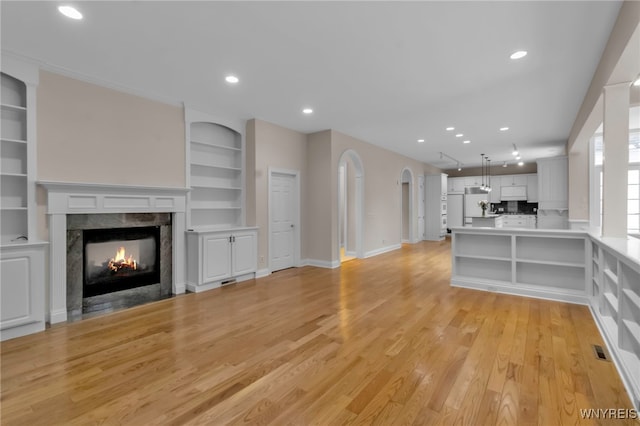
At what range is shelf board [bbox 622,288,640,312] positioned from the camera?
6.66ft

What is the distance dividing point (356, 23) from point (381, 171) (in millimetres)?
5612

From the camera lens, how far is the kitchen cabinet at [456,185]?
39.4ft

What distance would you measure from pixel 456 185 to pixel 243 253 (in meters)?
10.0

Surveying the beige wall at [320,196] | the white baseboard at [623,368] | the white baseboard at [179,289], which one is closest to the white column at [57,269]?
the white baseboard at [179,289]

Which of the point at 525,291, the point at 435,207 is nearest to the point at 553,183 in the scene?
the point at 435,207

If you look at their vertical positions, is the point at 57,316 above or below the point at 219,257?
below

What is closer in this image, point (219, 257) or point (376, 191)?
point (219, 257)

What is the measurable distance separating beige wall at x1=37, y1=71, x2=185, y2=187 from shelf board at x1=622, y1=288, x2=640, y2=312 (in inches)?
201

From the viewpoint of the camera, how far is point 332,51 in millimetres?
3098

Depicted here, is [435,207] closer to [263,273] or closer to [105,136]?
[263,273]

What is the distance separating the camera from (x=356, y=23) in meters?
2.63

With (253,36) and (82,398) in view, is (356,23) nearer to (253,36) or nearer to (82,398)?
(253,36)

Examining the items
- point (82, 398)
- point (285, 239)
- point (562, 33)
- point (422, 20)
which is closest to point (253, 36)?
point (422, 20)

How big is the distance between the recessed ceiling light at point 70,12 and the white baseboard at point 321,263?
4947 mm
